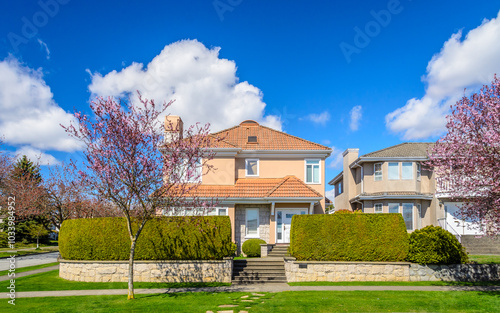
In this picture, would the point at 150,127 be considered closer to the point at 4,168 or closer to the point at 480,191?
the point at 480,191

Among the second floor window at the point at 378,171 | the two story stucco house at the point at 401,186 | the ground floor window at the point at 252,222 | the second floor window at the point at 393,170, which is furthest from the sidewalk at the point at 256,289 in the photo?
the second floor window at the point at 378,171

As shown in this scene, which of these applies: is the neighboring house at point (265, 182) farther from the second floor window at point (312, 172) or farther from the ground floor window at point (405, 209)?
the ground floor window at point (405, 209)

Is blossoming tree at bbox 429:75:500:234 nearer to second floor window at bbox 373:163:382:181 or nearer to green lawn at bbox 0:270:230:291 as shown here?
green lawn at bbox 0:270:230:291

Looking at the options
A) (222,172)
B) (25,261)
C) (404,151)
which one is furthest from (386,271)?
(25,261)

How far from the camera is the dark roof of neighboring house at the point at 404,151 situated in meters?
28.1

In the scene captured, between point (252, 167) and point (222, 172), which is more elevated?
point (252, 167)

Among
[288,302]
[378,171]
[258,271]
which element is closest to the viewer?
[288,302]

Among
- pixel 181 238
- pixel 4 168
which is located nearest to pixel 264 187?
pixel 181 238

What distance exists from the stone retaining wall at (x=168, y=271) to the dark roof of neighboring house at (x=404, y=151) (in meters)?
16.5

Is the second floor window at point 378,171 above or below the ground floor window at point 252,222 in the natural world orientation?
above

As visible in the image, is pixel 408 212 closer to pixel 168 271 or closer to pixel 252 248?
pixel 252 248

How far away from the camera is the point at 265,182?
82.8 ft

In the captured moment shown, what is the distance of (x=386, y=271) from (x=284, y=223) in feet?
27.4

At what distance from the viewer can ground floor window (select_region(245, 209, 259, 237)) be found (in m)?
24.0
